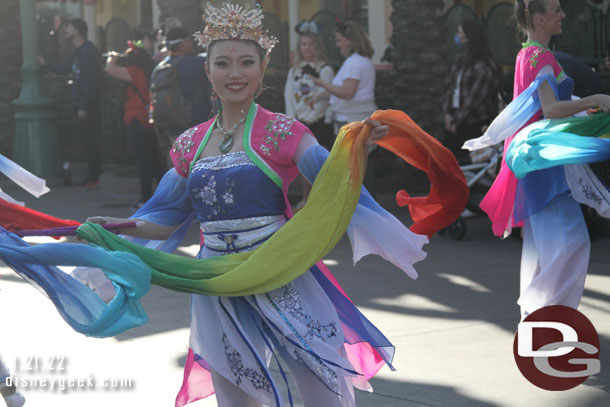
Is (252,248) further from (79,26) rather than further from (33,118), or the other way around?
(33,118)

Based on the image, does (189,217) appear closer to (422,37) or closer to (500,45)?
(422,37)

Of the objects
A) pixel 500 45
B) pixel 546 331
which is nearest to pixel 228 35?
pixel 546 331

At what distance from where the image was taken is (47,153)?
1645 cm

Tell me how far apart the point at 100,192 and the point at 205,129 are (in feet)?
36.6

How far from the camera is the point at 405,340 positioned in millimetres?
6359

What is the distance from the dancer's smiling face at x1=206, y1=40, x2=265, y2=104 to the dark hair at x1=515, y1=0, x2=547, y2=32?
243 cm

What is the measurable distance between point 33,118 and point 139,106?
179 inches

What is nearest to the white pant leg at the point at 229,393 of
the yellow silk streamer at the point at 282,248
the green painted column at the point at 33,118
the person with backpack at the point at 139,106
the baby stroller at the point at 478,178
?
the yellow silk streamer at the point at 282,248

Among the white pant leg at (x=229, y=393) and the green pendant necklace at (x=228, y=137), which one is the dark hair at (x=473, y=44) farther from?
the white pant leg at (x=229, y=393)

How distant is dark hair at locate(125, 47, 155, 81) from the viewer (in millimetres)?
12234

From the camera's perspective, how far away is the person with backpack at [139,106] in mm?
12328

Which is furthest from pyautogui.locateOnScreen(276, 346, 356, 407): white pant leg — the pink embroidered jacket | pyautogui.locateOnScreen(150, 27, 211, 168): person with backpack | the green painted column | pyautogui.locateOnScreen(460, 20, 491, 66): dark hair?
the green painted column

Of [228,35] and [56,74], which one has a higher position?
[228,35]

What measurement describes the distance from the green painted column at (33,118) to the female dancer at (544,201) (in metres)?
11.6
